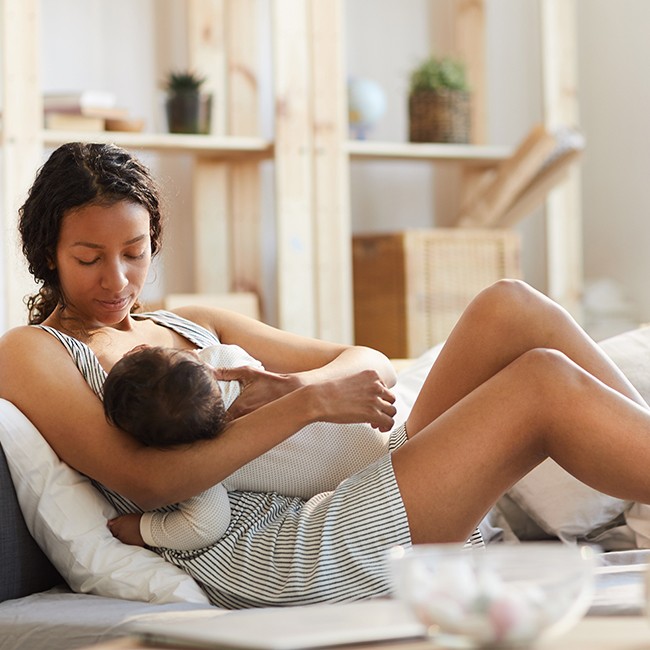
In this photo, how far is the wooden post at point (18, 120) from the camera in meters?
3.35

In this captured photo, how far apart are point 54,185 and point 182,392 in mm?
426

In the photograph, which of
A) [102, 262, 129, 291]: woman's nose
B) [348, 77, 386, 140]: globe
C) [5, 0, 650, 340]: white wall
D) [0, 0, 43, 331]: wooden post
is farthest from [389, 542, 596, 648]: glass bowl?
[348, 77, 386, 140]: globe

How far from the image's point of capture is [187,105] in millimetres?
3672

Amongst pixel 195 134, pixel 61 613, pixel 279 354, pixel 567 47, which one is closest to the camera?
pixel 61 613

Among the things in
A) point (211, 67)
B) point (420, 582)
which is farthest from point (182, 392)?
point (211, 67)

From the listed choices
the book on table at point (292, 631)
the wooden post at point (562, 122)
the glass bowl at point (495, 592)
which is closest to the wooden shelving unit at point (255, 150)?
the wooden post at point (562, 122)

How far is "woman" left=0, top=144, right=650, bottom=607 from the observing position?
5.07 feet

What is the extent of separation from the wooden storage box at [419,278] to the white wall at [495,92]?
533 millimetres

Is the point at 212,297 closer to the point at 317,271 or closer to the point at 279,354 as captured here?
the point at 317,271

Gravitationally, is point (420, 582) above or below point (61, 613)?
above

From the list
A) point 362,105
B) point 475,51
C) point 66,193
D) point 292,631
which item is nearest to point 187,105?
point 362,105

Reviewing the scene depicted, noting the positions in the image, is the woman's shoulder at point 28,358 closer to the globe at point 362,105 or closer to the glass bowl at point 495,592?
the glass bowl at point 495,592

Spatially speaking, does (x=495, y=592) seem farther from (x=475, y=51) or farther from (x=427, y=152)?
(x=475, y=51)

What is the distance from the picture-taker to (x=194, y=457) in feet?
5.21
